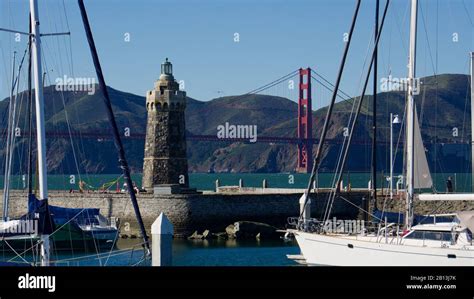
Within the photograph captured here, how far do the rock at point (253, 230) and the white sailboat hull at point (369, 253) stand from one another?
13546mm

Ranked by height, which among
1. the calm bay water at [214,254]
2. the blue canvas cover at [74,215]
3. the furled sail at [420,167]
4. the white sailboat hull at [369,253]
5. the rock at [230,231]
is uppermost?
the furled sail at [420,167]

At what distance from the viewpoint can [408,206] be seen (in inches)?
1089

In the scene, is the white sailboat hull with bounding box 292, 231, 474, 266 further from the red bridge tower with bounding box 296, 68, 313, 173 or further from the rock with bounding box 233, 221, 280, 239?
the red bridge tower with bounding box 296, 68, 313, 173

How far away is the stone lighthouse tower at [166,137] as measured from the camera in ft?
162

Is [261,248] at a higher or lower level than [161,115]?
lower

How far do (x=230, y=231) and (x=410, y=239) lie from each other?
1866 cm

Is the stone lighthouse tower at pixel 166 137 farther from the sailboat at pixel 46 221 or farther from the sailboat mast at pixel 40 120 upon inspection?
the sailboat mast at pixel 40 120

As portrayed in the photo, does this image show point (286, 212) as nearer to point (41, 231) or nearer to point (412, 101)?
point (412, 101)

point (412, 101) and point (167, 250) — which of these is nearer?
point (167, 250)

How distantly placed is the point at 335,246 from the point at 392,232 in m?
1.55

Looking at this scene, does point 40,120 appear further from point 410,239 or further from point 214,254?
point 214,254

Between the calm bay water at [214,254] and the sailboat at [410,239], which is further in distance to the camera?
the calm bay water at [214,254]

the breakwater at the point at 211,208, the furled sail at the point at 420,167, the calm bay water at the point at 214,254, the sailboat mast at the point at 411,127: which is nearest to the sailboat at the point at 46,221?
the calm bay water at the point at 214,254
